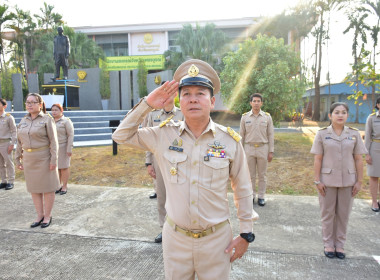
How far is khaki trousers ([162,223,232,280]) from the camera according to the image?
1798 millimetres

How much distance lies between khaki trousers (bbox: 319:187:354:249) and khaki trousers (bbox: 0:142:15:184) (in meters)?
6.11

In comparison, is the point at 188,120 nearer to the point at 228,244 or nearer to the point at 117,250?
the point at 228,244

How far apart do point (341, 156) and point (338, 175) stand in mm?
222

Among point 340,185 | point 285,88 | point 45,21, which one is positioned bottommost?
point 340,185

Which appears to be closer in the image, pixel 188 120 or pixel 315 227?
pixel 188 120

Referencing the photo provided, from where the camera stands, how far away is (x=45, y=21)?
110 ft

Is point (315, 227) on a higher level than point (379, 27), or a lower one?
lower

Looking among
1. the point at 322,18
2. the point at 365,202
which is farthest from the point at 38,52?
the point at 365,202

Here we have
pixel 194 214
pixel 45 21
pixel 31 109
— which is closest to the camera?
pixel 194 214

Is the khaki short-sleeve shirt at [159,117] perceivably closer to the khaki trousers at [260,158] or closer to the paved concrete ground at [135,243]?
the paved concrete ground at [135,243]

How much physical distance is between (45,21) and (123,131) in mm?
38243

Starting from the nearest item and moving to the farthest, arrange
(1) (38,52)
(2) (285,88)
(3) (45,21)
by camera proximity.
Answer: (2) (285,88), (1) (38,52), (3) (45,21)

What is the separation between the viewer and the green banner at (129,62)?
85.0ft

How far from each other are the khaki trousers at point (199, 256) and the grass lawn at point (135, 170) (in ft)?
15.2
